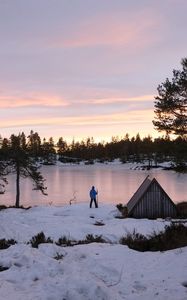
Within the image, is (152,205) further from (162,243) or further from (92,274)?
(92,274)

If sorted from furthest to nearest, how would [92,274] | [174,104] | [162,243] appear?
1. [174,104]
2. [162,243]
3. [92,274]

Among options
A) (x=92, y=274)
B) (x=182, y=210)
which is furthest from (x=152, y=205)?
(x=92, y=274)

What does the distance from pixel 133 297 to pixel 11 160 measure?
1436 inches

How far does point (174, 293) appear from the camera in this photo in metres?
7.25

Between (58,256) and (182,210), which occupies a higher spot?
(58,256)

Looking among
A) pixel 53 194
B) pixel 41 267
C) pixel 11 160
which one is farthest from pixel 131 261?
pixel 53 194

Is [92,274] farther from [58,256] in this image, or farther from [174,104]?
[174,104]

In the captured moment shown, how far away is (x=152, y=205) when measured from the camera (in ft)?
104

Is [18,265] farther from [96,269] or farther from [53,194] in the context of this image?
[53,194]

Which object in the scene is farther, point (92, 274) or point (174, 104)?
point (174, 104)

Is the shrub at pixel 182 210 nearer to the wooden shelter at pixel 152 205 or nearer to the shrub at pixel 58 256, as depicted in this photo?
the wooden shelter at pixel 152 205

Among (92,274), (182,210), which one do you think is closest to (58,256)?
(92,274)

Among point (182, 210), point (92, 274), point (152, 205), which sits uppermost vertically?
point (92, 274)

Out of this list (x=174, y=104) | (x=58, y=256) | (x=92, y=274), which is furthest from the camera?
(x=174, y=104)
